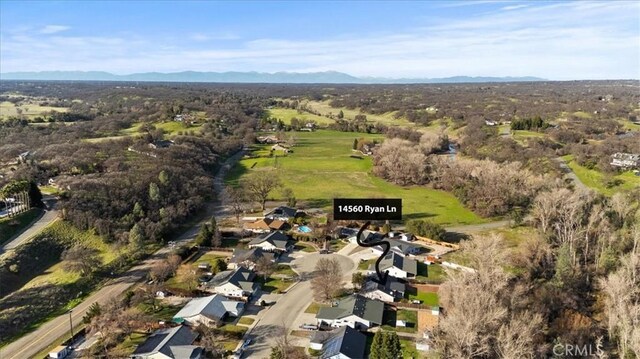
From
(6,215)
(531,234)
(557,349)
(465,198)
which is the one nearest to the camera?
(557,349)

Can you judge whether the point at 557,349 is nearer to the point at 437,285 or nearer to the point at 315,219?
the point at 437,285

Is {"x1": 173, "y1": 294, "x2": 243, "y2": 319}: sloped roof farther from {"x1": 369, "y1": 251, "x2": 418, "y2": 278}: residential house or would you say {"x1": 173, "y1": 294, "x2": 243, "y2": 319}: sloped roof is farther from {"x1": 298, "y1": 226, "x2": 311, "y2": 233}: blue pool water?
{"x1": 298, "y1": 226, "x2": 311, "y2": 233}: blue pool water

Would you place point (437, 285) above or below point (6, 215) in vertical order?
below

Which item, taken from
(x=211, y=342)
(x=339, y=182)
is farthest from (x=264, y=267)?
(x=339, y=182)

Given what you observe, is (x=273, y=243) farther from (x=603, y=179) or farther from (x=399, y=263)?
(x=603, y=179)

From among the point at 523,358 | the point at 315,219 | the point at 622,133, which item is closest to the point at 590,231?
the point at 523,358

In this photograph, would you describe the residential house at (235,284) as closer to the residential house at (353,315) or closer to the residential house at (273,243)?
the residential house at (273,243)

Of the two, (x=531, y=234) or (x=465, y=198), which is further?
(x=465, y=198)
